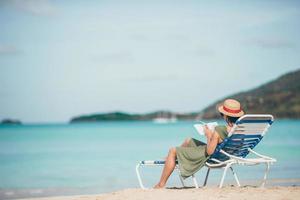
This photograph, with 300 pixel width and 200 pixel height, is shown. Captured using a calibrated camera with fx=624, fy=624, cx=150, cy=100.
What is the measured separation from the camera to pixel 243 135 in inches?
275

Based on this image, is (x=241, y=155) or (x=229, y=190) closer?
(x=229, y=190)

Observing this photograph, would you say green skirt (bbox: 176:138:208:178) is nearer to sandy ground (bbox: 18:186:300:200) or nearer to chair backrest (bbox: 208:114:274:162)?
chair backrest (bbox: 208:114:274:162)

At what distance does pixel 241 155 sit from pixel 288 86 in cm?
5919

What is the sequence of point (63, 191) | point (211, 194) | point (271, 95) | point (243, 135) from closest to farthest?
point (211, 194), point (243, 135), point (63, 191), point (271, 95)

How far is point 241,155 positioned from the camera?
7309mm

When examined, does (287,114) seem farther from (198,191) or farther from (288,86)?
(198,191)

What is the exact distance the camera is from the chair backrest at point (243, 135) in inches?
269

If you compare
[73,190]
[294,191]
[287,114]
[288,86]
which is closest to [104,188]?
[73,190]

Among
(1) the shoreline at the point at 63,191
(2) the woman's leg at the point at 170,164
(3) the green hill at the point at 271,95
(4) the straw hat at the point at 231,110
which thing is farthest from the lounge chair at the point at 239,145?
(3) the green hill at the point at 271,95

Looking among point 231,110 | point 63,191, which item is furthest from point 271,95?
point 231,110

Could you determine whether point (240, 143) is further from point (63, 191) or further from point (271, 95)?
point (271, 95)

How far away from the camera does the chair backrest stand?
269 inches

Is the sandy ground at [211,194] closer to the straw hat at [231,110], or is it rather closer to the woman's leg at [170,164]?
the woman's leg at [170,164]

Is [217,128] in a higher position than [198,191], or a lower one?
higher
